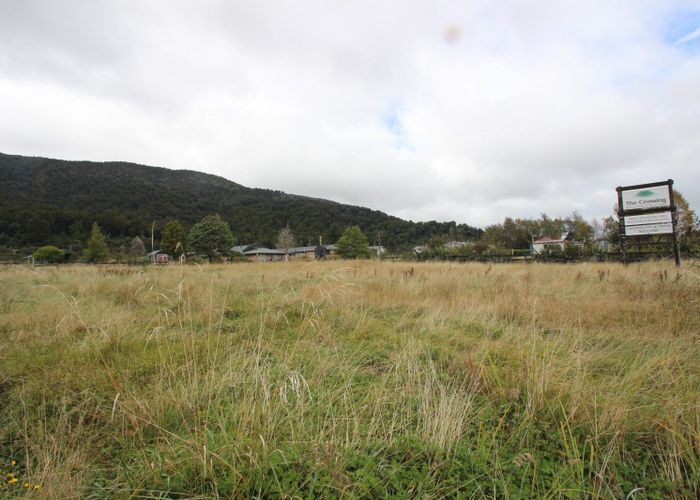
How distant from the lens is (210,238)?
160 ft

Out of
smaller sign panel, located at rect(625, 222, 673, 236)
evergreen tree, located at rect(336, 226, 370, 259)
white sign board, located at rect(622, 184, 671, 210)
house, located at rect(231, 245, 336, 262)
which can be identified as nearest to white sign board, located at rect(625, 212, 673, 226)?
smaller sign panel, located at rect(625, 222, 673, 236)

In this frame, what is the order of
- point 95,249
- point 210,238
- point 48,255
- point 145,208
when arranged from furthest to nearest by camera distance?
point 145,208, point 210,238, point 95,249, point 48,255

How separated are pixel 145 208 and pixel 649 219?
102m

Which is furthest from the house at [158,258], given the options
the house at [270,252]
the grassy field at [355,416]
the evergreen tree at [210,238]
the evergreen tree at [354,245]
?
the house at [270,252]

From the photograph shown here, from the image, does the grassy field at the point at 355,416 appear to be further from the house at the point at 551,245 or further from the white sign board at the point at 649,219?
the house at the point at 551,245

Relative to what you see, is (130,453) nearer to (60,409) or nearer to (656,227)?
(60,409)

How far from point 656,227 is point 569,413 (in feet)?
50.6

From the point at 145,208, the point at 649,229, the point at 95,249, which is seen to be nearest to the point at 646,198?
the point at 649,229

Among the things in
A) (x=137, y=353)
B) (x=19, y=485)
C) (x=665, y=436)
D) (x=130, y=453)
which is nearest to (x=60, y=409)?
(x=19, y=485)

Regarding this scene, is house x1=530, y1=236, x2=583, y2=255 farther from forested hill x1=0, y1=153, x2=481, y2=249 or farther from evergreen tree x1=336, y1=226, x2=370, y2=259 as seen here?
evergreen tree x1=336, y1=226, x2=370, y2=259

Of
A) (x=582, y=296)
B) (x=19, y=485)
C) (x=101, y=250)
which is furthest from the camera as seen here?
(x=101, y=250)

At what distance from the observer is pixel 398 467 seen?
61.0 inches

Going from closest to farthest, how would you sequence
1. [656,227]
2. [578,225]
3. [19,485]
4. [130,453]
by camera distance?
[19,485], [130,453], [656,227], [578,225]

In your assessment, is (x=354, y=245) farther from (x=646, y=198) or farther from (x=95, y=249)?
(x=646, y=198)
